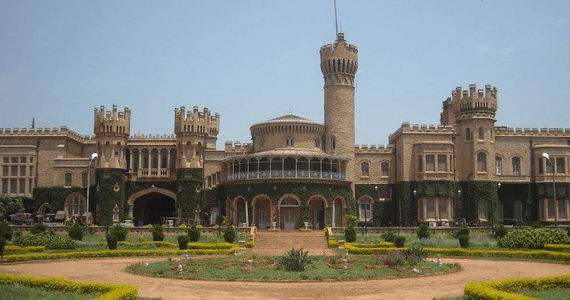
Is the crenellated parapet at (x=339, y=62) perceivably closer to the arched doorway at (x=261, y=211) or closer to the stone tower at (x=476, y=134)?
the stone tower at (x=476, y=134)

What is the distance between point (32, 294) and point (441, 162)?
163 feet

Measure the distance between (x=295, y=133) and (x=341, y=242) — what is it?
851 inches

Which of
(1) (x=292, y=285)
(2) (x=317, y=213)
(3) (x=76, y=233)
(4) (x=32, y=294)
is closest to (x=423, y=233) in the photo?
(2) (x=317, y=213)

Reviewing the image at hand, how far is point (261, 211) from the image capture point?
2317 inches

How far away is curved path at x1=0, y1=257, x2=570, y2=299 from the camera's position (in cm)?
2055

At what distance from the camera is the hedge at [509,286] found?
57.5 ft

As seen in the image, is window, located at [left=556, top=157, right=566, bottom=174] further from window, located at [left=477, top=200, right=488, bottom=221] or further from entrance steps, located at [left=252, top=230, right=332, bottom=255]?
entrance steps, located at [left=252, top=230, right=332, bottom=255]

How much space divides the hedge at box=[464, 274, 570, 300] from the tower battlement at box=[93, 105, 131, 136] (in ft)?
165

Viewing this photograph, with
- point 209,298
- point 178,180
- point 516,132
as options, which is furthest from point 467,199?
point 209,298

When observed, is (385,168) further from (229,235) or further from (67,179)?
(67,179)

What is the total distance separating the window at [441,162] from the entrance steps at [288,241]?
17.8m

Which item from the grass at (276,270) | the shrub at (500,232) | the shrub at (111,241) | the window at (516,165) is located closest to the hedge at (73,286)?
the grass at (276,270)

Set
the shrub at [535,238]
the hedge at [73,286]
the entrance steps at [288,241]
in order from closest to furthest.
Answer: the hedge at [73,286] → the shrub at [535,238] → the entrance steps at [288,241]

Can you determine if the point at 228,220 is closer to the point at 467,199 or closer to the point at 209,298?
the point at 467,199
